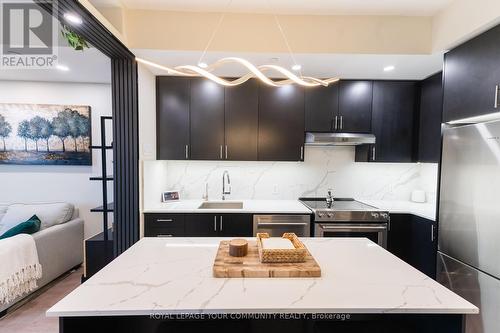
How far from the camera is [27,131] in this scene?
3260mm


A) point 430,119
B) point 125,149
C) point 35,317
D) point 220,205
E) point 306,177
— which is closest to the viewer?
point 35,317

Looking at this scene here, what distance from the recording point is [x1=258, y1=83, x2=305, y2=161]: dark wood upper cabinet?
2.91 metres

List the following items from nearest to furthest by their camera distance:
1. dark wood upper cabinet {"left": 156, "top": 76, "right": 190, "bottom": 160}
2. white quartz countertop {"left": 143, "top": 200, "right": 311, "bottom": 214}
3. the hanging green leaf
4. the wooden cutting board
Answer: the wooden cutting board < the hanging green leaf < white quartz countertop {"left": 143, "top": 200, "right": 311, "bottom": 214} < dark wood upper cabinet {"left": 156, "top": 76, "right": 190, "bottom": 160}

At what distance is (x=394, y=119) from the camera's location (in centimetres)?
291

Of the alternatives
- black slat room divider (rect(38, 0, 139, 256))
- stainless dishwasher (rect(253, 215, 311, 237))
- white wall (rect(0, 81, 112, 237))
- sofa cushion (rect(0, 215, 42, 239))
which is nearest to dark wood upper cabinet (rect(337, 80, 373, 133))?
stainless dishwasher (rect(253, 215, 311, 237))

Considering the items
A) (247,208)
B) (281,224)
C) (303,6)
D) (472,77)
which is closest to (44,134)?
(247,208)

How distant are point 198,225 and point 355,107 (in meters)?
2.25

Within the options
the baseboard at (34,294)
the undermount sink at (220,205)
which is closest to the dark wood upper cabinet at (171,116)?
the undermount sink at (220,205)

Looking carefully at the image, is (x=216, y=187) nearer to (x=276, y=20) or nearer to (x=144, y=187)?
(x=144, y=187)

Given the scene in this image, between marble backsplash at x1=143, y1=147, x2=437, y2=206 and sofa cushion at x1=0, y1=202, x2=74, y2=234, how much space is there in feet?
4.50

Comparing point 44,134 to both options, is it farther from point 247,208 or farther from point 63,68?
point 247,208

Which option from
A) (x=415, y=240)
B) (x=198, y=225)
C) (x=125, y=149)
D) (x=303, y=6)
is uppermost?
(x=303, y=6)

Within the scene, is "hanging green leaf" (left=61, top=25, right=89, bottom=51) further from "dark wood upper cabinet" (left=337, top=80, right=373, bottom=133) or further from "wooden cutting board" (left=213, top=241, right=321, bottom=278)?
"dark wood upper cabinet" (left=337, top=80, right=373, bottom=133)

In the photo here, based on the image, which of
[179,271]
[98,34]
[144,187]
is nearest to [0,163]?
[144,187]
